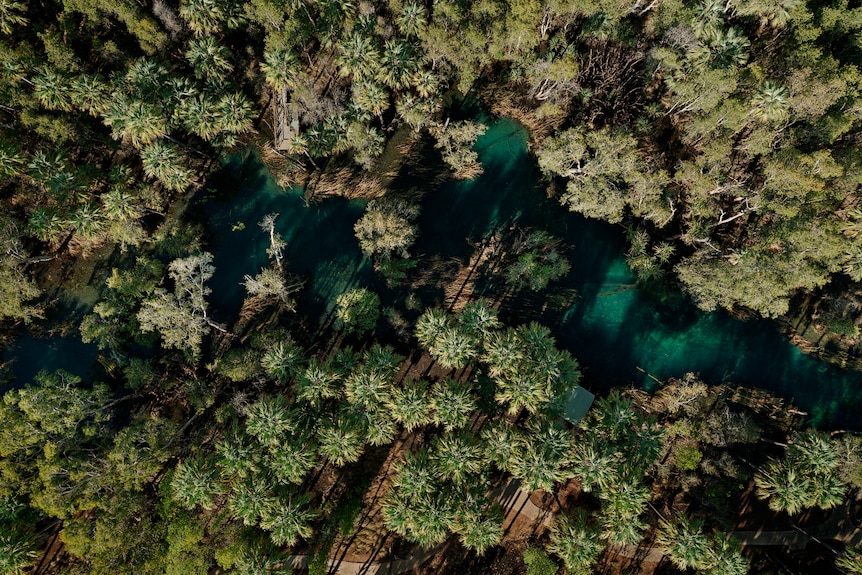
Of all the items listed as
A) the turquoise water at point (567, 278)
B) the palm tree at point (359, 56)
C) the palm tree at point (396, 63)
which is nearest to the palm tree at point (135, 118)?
the turquoise water at point (567, 278)

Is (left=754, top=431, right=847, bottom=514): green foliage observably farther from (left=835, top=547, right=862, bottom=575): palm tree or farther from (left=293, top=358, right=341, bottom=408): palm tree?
(left=293, top=358, right=341, bottom=408): palm tree

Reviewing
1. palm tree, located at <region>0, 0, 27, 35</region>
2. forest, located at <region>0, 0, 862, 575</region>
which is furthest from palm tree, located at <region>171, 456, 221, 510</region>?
palm tree, located at <region>0, 0, 27, 35</region>

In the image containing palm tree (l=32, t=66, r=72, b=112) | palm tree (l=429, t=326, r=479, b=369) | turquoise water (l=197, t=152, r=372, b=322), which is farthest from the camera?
turquoise water (l=197, t=152, r=372, b=322)

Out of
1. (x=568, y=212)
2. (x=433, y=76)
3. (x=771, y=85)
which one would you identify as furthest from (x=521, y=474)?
(x=771, y=85)

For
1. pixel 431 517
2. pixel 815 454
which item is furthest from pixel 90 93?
pixel 815 454

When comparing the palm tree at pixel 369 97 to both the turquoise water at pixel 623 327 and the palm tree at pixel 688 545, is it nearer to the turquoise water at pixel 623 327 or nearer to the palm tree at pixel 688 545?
the turquoise water at pixel 623 327

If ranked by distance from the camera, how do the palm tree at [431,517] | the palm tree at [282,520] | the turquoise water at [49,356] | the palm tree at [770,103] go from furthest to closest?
the turquoise water at [49,356]
the palm tree at [770,103]
the palm tree at [431,517]
the palm tree at [282,520]
